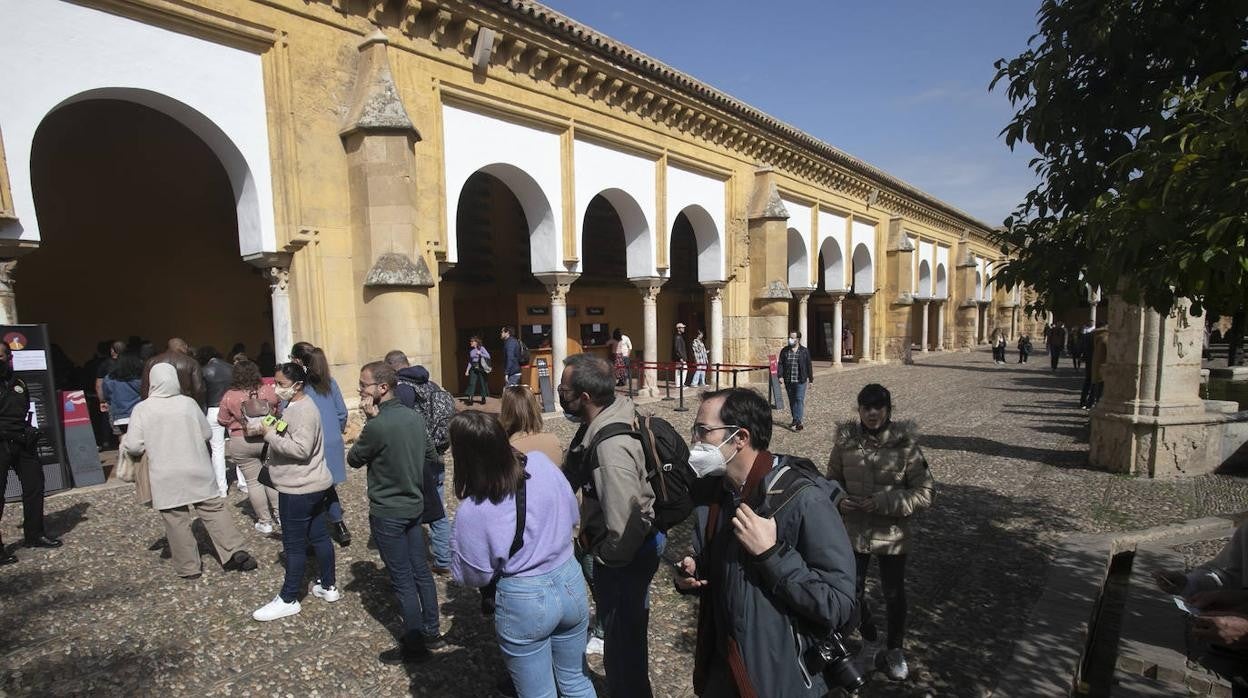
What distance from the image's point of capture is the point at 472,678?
10.9 ft

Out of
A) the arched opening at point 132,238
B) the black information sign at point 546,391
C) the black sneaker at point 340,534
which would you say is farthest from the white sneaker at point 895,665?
the arched opening at point 132,238

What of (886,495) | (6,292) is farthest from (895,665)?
(6,292)

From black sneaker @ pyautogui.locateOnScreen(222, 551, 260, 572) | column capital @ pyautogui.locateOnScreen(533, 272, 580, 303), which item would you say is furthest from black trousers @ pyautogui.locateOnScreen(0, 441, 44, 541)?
column capital @ pyautogui.locateOnScreen(533, 272, 580, 303)

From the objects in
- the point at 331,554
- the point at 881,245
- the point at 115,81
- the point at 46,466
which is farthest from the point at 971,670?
the point at 881,245

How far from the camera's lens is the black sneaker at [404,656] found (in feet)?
11.3

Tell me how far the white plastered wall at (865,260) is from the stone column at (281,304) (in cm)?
1959

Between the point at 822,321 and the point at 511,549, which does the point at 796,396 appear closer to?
the point at 511,549

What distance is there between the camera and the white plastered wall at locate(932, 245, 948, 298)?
30.3 meters

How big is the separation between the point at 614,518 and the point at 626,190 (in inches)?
449

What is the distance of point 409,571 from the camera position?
11.1 feet

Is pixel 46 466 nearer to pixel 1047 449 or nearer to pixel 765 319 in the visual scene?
pixel 1047 449

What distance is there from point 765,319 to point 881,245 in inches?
408

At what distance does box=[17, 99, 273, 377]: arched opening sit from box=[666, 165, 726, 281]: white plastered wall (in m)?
9.03

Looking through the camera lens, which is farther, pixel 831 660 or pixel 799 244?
pixel 799 244
